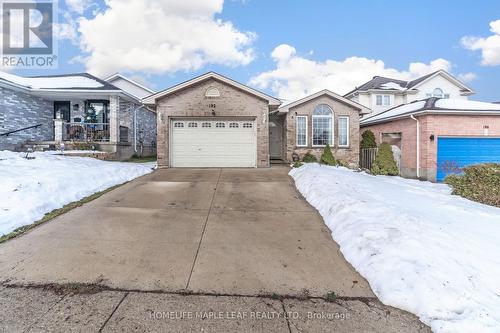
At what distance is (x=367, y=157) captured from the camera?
15.8 metres

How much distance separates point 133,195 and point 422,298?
6.69m

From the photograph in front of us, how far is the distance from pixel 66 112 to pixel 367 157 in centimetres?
1758

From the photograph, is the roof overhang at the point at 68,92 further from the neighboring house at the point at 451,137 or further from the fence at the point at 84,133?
the neighboring house at the point at 451,137

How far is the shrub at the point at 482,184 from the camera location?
7.29 m

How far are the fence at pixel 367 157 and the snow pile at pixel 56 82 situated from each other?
15.1 meters

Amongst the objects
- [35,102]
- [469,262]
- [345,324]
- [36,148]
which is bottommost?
[345,324]

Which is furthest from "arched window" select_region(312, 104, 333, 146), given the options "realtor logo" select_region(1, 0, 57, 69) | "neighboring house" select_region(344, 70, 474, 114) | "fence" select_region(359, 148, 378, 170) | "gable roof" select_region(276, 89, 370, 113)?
"realtor logo" select_region(1, 0, 57, 69)

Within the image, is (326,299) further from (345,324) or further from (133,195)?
(133,195)

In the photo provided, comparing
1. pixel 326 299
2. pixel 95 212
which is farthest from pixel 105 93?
pixel 326 299

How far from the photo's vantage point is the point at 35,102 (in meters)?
15.0

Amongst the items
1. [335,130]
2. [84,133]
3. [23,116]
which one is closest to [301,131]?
[335,130]

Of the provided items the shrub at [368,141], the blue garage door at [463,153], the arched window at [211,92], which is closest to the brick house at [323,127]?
the shrub at [368,141]

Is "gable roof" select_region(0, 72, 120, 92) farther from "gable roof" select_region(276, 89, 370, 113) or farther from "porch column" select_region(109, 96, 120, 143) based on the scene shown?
"gable roof" select_region(276, 89, 370, 113)

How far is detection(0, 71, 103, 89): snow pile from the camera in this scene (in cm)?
1454
